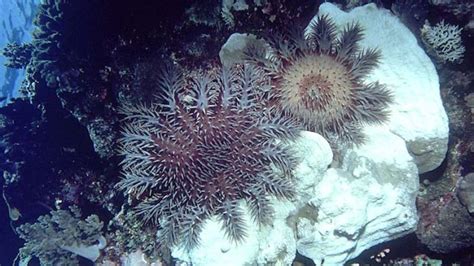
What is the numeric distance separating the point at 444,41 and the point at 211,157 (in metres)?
2.63

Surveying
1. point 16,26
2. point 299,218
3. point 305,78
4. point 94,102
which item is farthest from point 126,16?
point 16,26

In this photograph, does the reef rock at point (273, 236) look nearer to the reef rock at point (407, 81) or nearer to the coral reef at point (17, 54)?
the reef rock at point (407, 81)

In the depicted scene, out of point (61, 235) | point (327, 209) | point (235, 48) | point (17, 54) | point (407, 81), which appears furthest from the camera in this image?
point (17, 54)

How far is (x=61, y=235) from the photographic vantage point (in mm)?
4422

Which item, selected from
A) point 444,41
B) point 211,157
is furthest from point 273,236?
point 444,41

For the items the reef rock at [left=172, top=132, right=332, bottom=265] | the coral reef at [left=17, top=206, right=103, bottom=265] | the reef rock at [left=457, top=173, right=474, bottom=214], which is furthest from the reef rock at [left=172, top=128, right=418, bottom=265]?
the coral reef at [left=17, top=206, right=103, bottom=265]

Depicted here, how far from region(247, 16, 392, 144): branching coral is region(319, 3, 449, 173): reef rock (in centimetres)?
13

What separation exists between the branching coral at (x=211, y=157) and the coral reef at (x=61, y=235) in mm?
1370

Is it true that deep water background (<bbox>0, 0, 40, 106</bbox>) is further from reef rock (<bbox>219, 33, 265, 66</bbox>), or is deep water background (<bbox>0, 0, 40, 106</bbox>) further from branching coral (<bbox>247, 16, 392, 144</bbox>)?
branching coral (<bbox>247, 16, 392, 144</bbox>)

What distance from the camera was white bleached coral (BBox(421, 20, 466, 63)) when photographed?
3711 mm

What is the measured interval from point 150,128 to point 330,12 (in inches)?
81.7

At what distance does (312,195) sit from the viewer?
3.25 meters

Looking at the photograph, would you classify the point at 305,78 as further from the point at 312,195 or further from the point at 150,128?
the point at 150,128

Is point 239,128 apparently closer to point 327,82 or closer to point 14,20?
point 327,82
